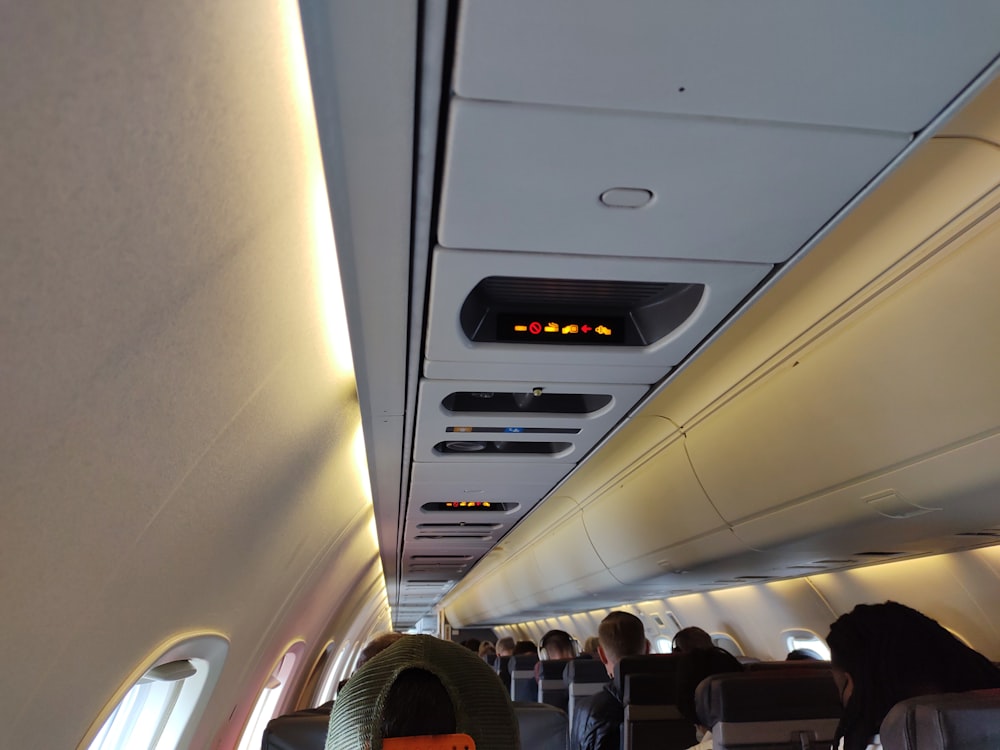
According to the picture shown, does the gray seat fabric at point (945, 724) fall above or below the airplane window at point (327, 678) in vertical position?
below

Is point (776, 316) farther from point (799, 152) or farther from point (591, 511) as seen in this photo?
point (591, 511)

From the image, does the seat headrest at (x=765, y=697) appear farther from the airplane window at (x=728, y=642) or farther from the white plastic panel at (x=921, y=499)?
the airplane window at (x=728, y=642)

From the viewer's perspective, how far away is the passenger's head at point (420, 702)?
4.66 ft

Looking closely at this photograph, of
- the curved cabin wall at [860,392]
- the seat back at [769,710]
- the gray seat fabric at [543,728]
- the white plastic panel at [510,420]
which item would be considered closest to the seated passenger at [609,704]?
the curved cabin wall at [860,392]

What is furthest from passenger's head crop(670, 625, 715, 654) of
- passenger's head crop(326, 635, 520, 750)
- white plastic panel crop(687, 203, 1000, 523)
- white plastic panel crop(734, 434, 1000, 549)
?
passenger's head crop(326, 635, 520, 750)

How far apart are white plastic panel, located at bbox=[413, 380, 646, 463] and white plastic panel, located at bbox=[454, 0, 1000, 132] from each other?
6.86 ft

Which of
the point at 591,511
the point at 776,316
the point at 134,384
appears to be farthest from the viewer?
the point at 591,511

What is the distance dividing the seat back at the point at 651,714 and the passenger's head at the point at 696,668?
36 centimetres

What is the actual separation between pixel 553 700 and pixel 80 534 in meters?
7.83

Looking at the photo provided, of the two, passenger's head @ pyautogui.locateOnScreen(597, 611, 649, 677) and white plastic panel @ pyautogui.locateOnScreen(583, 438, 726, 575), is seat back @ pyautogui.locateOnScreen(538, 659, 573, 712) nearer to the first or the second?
white plastic panel @ pyautogui.locateOnScreen(583, 438, 726, 575)

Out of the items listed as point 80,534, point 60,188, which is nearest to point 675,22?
point 60,188

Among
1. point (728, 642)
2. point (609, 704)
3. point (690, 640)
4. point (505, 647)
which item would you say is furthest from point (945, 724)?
point (505, 647)

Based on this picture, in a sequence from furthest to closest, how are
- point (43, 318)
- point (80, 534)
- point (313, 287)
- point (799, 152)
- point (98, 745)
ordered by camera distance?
point (98, 745) < point (313, 287) < point (80, 534) < point (799, 152) < point (43, 318)

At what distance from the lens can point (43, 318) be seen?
5.95ft
